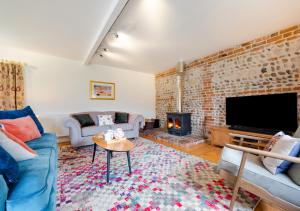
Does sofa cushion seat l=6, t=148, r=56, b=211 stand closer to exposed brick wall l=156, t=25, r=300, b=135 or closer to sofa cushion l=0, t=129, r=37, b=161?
sofa cushion l=0, t=129, r=37, b=161

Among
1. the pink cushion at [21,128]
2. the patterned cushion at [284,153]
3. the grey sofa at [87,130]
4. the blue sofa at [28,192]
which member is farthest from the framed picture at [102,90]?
the patterned cushion at [284,153]

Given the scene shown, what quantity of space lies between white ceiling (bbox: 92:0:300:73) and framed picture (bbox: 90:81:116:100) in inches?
55.8

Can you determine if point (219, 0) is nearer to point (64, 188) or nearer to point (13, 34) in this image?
point (64, 188)

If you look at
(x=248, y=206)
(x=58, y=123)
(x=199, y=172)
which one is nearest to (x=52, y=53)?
(x=58, y=123)

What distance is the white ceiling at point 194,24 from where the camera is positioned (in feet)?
6.66

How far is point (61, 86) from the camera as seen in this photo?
416 centimetres

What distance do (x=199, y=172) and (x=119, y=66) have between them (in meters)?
4.15

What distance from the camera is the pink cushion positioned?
1.83 metres

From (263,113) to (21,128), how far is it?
4.14 m

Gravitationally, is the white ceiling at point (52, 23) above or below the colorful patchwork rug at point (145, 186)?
above

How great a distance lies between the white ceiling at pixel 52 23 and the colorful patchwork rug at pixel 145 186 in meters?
2.38

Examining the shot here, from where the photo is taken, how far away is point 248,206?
146 cm

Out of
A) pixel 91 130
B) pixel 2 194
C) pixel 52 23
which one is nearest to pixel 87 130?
pixel 91 130

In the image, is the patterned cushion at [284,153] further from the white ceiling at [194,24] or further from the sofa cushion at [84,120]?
the sofa cushion at [84,120]
